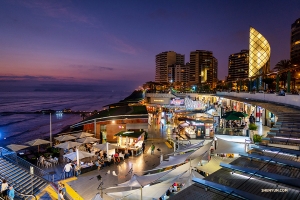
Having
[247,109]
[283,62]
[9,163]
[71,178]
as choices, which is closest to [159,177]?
[71,178]

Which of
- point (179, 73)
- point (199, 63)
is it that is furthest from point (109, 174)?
point (199, 63)

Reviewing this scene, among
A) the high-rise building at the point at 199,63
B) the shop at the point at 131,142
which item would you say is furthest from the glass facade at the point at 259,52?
the high-rise building at the point at 199,63

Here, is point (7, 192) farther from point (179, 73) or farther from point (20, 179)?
point (179, 73)

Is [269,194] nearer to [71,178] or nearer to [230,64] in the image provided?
[71,178]

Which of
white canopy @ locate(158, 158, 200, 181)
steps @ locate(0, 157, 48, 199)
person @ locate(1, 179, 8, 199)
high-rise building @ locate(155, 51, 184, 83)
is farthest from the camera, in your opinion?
high-rise building @ locate(155, 51, 184, 83)

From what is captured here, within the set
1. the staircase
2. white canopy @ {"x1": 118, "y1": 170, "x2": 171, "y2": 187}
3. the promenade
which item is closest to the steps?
the staircase

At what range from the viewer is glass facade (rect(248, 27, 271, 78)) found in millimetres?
68000

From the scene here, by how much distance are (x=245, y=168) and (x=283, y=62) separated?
5342 cm

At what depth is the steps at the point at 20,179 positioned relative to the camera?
12.5m

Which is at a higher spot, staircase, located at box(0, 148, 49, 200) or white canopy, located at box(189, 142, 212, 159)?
white canopy, located at box(189, 142, 212, 159)

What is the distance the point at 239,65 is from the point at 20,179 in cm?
17316

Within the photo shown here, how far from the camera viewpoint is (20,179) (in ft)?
44.6

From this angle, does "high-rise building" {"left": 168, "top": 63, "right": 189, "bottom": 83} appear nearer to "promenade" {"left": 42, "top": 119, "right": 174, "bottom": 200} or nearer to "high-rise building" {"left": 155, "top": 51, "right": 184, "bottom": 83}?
"high-rise building" {"left": 155, "top": 51, "right": 184, "bottom": 83}

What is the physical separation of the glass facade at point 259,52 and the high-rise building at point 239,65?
9173 centimetres
